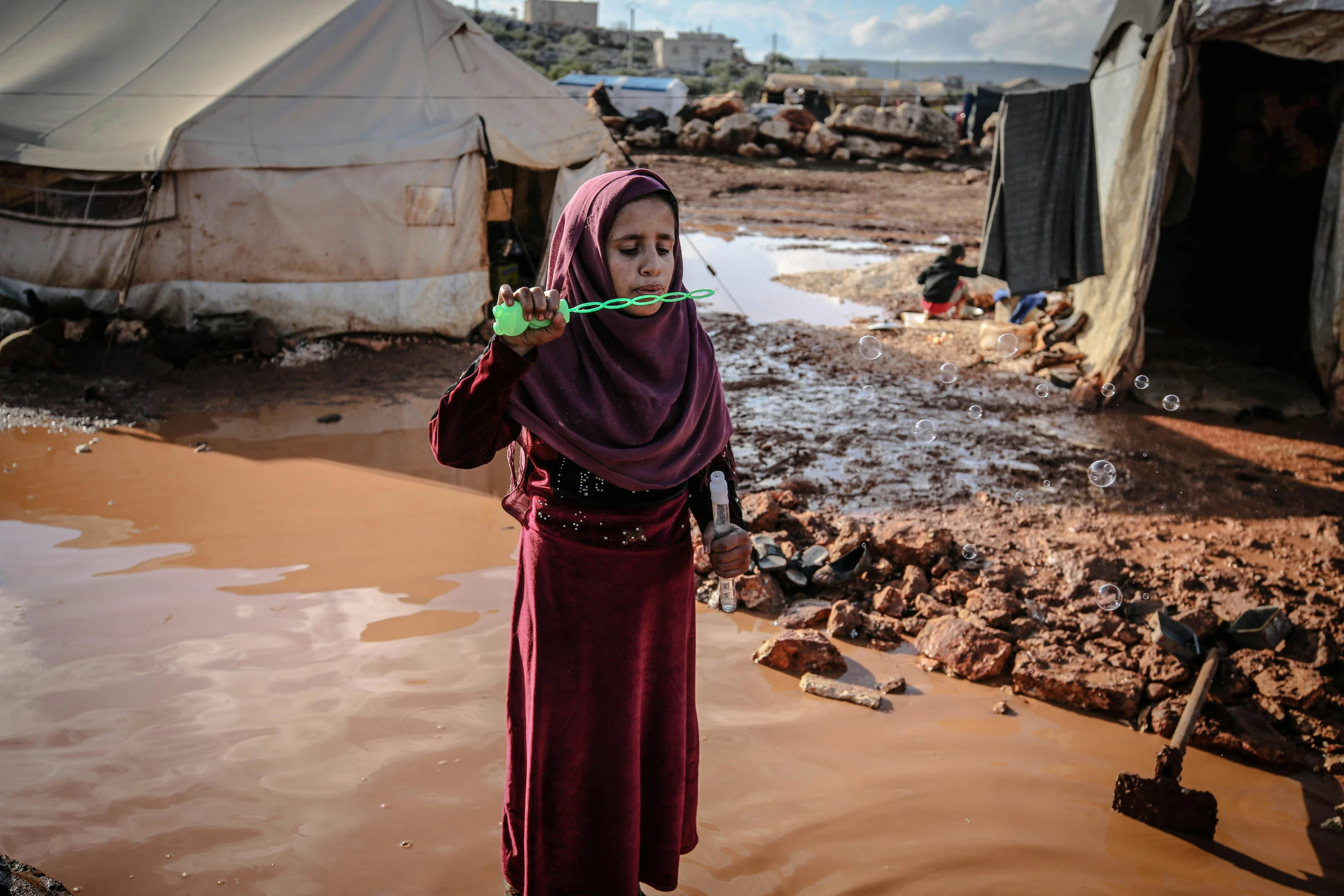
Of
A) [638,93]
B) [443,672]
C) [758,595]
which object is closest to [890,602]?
[758,595]

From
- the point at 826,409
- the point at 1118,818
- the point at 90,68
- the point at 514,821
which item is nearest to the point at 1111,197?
the point at 826,409

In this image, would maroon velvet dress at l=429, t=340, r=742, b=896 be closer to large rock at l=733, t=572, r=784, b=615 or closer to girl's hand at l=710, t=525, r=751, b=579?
girl's hand at l=710, t=525, r=751, b=579

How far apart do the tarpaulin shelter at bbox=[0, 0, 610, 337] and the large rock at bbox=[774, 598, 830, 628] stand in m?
4.79

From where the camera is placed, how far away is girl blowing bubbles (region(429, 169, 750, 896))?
1589 millimetres

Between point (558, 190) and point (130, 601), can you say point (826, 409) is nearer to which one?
point (558, 190)

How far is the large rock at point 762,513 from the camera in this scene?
13.3 ft

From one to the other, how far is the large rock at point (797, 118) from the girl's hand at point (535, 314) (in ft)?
68.5

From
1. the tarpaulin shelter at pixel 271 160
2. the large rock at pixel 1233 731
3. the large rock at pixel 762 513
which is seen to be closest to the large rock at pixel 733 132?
the tarpaulin shelter at pixel 271 160

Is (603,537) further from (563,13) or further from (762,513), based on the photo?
(563,13)

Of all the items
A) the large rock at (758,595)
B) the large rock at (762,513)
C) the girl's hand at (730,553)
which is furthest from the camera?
the large rock at (762,513)

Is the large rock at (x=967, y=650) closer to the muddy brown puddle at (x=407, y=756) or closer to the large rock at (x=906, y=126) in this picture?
the muddy brown puddle at (x=407, y=756)

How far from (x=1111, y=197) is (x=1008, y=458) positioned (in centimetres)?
A: 239

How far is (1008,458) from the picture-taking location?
531 centimetres

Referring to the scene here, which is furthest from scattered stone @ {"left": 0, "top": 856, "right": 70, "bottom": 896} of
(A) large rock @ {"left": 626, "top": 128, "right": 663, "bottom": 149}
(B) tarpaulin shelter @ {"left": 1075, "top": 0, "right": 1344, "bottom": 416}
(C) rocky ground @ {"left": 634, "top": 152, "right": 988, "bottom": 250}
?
(A) large rock @ {"left": 626, "top": 128, "right": 663, "bottom": 149}
